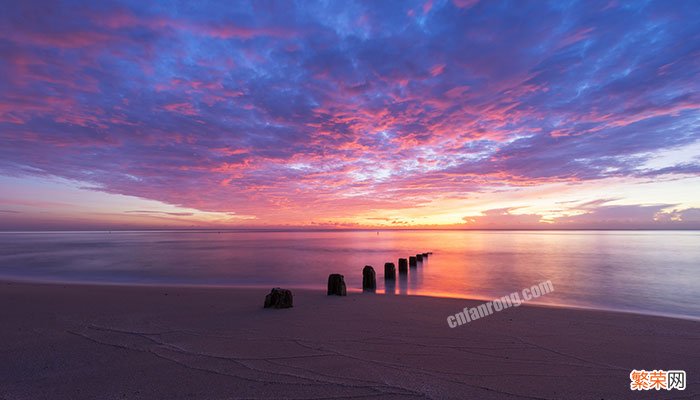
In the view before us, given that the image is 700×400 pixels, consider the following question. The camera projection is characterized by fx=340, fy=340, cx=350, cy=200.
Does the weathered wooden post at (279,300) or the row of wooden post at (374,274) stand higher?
the weathered wooden post at (279,300)

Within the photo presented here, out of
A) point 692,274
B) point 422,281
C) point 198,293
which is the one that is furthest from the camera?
point 692,274

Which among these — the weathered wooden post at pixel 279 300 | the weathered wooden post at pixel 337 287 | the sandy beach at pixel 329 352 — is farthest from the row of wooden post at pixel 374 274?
the sandy beach at pixel 329 352

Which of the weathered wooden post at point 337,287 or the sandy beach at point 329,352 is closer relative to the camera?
the sandy beach at point 329,352

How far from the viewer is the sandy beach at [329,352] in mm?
4172

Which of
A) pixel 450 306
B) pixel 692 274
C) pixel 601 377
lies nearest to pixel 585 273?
pixel 692 274

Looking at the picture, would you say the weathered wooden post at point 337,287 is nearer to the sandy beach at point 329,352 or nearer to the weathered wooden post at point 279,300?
the sandy beach at point 329,352

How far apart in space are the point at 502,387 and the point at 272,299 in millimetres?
5943

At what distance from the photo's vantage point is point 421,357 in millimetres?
5191

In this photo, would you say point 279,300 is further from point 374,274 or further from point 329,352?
point 374,274

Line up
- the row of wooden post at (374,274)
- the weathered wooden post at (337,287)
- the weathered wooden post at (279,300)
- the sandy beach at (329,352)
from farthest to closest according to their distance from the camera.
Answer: the row of wooden post at (374,274) → the weathered wooden post at (337,287) → the weathered wooden post at (279,300) → the sandy beach at (329,352)

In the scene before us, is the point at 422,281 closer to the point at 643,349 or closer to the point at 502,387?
the point at 643,349

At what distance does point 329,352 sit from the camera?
5.33 metres

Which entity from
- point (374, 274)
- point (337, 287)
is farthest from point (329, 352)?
point (374, 274)

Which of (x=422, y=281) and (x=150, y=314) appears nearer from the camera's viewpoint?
(x=150, y=314)
